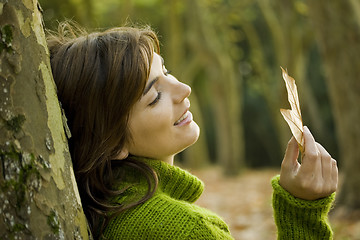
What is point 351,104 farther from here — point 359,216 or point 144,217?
point 144,217

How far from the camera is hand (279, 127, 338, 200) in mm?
1820

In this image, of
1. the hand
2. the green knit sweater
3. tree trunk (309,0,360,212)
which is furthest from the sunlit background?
the hand

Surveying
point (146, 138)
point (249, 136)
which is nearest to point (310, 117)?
point (249, 136)

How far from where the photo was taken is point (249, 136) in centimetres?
2148

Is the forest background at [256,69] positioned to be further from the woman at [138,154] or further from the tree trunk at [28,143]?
the woman at [138,154]

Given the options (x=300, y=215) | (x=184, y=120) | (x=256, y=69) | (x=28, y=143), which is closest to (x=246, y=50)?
(x=256, y=69)

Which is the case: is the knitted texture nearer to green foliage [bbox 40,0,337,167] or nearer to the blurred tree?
green foliage [bbox 40,0,337,167]

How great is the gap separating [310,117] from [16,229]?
1372cm

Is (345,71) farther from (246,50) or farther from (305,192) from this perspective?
(246,50)

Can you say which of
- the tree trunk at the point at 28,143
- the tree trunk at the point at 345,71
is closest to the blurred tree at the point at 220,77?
the tree trunk at the point at 345,71

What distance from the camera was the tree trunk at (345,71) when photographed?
5.64 metres

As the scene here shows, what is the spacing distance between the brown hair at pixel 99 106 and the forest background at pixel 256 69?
0.44 meters

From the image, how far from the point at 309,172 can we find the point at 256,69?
60.1ft

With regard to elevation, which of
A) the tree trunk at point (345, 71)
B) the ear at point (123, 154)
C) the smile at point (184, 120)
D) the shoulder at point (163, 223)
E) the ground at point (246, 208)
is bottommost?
the ground at point (246, 208)
